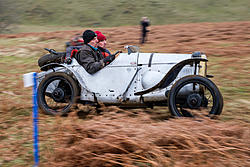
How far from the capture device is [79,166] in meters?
3.37

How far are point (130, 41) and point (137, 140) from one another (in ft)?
53.5

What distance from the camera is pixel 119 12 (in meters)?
82.6

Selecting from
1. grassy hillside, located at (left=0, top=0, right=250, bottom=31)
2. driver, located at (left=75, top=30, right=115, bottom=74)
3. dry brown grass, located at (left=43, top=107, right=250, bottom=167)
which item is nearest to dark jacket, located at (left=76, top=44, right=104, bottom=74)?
driver, located at (left=75, top=30, right=115, bottom=74)

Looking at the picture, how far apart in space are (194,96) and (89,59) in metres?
2.02

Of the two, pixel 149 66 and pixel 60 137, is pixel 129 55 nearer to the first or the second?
pixel 149 66

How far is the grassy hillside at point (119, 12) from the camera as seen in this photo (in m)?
66.4

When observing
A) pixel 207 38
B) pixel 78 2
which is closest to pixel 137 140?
pixel 207 38

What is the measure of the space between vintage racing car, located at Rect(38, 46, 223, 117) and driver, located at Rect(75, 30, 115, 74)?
0.10 m

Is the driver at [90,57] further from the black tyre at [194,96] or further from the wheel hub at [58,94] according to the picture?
the black tyre at [194,96]

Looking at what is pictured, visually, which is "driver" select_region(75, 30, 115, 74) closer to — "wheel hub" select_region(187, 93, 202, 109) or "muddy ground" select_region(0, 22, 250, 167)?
"muddy ground" select_region(0, 22, 250, 167)

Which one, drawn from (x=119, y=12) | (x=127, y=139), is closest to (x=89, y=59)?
(x=127, y=139)

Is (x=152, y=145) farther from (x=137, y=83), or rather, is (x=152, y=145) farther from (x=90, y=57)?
(x=90, y=57)

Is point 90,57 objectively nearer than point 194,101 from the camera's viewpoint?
No

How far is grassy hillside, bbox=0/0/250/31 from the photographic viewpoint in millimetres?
66375
